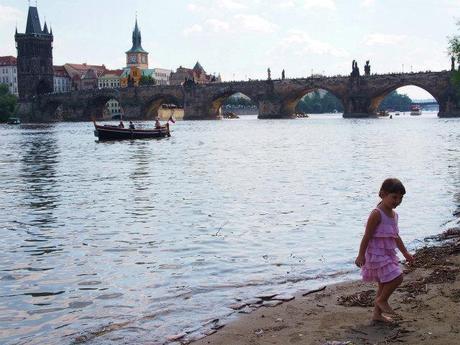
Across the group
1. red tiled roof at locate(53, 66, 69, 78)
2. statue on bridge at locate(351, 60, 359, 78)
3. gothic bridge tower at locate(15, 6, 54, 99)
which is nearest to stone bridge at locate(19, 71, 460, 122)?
statue on bridge at locate(351, 60, 359, 78)

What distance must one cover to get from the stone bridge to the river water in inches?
3114

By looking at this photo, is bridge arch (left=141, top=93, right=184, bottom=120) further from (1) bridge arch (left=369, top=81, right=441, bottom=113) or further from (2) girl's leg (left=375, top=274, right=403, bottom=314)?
(2) girl's leg (left=375, top=274, right=403, bottom=314)

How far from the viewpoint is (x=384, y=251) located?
19.7 feet

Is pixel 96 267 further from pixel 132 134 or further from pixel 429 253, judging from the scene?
pixel 132 134

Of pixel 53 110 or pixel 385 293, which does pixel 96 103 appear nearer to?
pixel 53 110

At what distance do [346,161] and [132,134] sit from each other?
98.9 feet

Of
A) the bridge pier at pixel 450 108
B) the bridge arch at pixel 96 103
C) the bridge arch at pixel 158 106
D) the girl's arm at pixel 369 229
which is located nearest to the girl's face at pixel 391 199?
the girl's arm at pixel 369 229

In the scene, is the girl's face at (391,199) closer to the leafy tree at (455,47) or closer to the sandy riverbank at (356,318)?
the sandy riverbank at (356,318)

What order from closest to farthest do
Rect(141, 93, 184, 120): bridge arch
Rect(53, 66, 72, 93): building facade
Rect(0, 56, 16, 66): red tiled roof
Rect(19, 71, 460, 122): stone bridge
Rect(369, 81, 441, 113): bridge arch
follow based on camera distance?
Rect(369, 81, 441, 113): bridge arch, Rect(19, 71, 460, 122): stone bridge, Rect(141, 93, 184, 120): bridge arch, Rect(0, 56, 16, 66): red tiled roof, Rect(53, 66, 72, 93): building facade

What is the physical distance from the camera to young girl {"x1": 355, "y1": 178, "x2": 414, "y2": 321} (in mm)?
5945

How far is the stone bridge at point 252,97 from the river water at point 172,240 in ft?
260

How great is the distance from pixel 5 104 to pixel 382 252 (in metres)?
125

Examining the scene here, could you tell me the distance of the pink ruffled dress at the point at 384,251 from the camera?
5965mm

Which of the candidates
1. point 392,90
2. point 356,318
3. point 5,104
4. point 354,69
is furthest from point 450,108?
point 356,318
